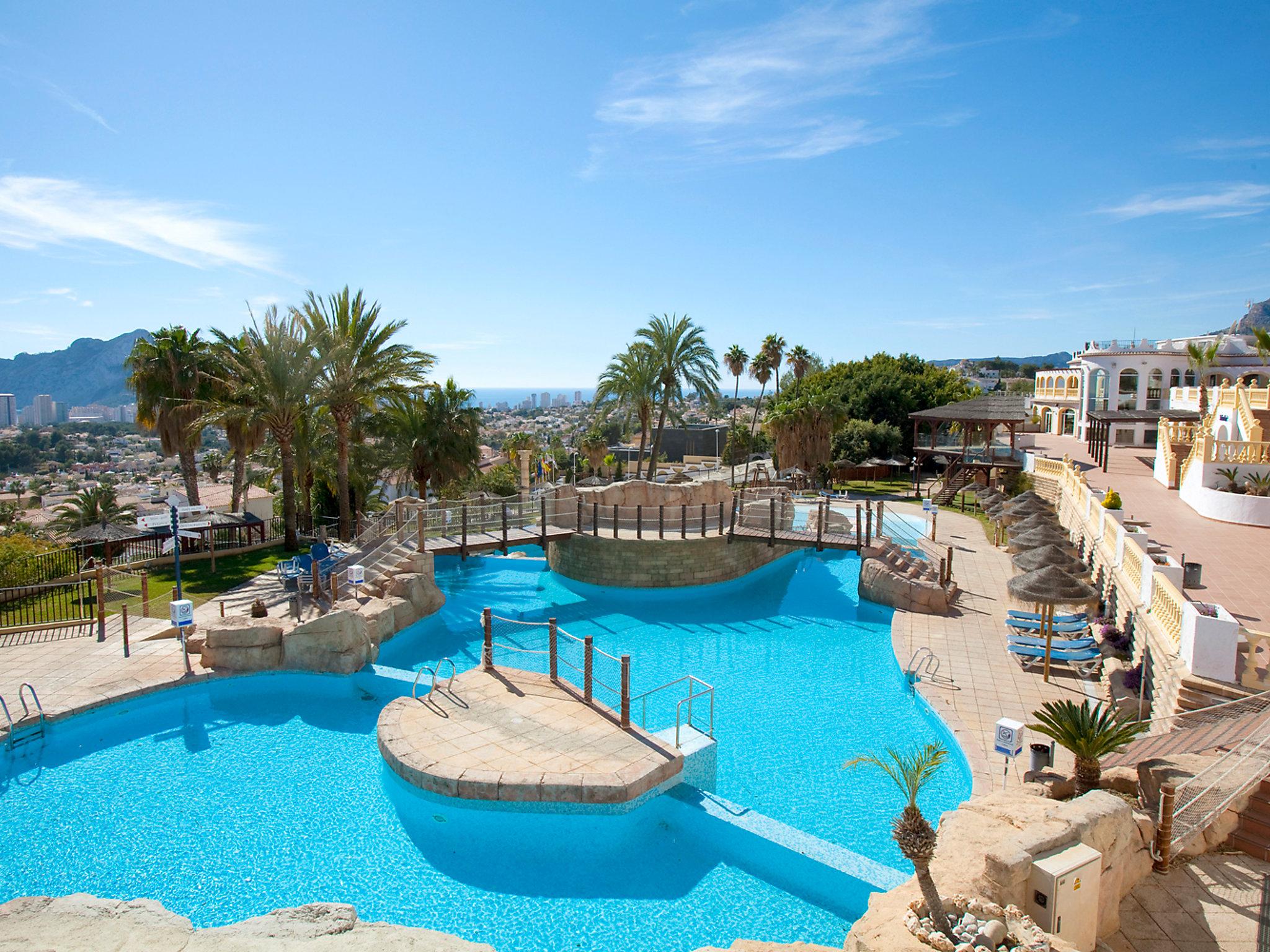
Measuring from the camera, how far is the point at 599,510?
21938 millimetres

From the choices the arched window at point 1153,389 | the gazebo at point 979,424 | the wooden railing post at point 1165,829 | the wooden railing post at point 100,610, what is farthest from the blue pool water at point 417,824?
the arched window at point 1153,389

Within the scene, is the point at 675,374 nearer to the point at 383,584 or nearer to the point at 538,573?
the point at 538,573

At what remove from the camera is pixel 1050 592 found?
13805 mm

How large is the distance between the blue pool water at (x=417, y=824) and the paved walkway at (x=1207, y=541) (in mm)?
5428

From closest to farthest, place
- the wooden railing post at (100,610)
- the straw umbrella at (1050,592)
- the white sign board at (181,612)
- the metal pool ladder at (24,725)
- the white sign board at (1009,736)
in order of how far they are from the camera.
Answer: the white sign board at (1009,736)
the metal pool ladder at (24,725)
the white sign board at (181,612)
the straw umbrella at (1050,592)
the wooden railing post at (100,610)

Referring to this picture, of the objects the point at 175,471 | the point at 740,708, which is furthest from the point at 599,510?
the point at 175,471

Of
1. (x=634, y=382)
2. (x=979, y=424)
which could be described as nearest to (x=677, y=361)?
(x=634, y=382)

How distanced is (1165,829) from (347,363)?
2231 cm

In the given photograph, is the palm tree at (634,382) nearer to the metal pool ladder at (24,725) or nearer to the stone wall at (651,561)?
the stone wall at (651,561)

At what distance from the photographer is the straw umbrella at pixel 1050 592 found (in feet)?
44.6

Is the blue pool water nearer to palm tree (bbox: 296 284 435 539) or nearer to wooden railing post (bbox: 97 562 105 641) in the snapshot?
wooden railing post (bbox: 97 562 105 641)

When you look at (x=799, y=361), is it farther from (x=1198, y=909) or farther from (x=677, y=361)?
(x=1198, y=909)

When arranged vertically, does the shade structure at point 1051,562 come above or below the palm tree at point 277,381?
below

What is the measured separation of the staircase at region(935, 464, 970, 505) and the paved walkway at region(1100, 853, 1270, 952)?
27.3m
